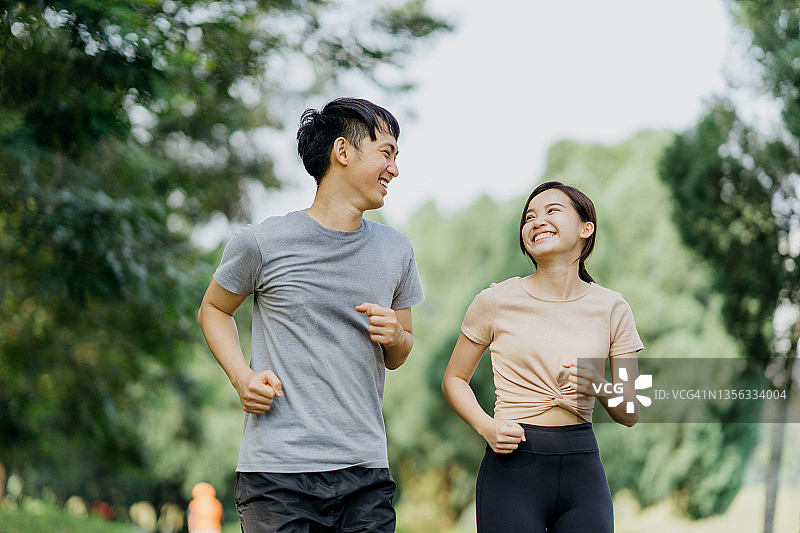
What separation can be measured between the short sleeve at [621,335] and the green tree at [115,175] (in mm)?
2789

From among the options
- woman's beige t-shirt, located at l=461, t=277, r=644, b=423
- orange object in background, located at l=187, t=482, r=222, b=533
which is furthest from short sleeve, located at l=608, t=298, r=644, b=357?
orange object in background, located at l=187, t=482, r=222, b=533

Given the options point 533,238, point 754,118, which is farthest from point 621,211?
point 533,238

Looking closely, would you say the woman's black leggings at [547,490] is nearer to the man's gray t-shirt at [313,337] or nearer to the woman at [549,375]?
the woman at [549,375]

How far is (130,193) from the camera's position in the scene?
848 centimetres

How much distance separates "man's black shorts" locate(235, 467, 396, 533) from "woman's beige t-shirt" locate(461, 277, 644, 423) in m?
0.50

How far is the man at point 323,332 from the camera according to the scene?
2.43 metres

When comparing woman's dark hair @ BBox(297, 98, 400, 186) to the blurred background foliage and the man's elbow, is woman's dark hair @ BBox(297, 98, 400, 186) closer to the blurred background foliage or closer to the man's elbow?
the man's elbow

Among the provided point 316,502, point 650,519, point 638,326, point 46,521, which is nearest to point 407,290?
point 316,502

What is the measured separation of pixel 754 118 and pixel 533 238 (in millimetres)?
5767

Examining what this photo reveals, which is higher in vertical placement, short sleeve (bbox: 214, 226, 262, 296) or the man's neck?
the man's neck

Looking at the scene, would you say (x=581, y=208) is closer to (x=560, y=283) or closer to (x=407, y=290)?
(x=560, y=283)

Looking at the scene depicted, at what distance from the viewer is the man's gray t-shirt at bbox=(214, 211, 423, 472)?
2459 mm

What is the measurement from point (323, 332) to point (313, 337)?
0.11 feet

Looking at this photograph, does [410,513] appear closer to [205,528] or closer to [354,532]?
[205,528]
